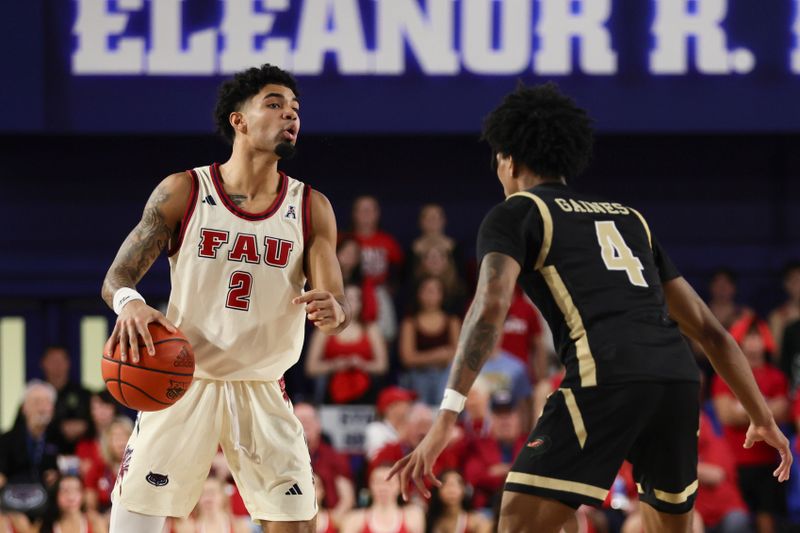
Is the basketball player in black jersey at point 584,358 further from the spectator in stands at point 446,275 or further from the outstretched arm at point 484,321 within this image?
the spectator in stands at point 446,275

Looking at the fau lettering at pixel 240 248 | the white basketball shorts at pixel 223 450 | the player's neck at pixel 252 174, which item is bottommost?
the white basketball shorts at pixel 223 450

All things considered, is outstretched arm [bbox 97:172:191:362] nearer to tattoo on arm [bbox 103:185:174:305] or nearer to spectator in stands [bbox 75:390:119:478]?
tattoo on arm [bbox 103:185:174:305]

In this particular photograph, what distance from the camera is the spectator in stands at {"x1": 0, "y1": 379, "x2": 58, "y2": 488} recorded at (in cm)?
811

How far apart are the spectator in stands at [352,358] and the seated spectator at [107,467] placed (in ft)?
4.88

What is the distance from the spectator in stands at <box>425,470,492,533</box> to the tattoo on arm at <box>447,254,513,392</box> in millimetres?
3903

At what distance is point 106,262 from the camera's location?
36.2ft

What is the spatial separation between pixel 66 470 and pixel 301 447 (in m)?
3.87

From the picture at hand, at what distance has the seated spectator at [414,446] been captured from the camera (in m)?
8.03

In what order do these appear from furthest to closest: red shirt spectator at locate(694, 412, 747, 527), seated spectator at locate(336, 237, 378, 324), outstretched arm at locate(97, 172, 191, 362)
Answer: seated spectator at locate(336, 237, 378, 324) → red shirt spectator at locate(694, 412, 747, 527) → outstretched arm at locate(97, 172, 191, 362)

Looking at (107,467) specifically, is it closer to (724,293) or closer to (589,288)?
(724,293)

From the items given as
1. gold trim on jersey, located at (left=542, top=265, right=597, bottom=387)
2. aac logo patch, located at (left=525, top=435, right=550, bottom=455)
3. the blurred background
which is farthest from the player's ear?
the blurred background

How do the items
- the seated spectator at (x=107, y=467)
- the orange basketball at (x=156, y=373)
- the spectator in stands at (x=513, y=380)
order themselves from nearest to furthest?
the orange basketball at (x=156, y=373) < the seated spectator at (x=107, y=467) < the spectator in stands at (x=513, y=380)

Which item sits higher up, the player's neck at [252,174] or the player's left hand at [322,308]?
the player's neck at [252,174]

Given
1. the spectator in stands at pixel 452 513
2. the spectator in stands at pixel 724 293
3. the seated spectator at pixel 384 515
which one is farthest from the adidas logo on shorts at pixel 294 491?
the spectator in stands at pixel 724 293
